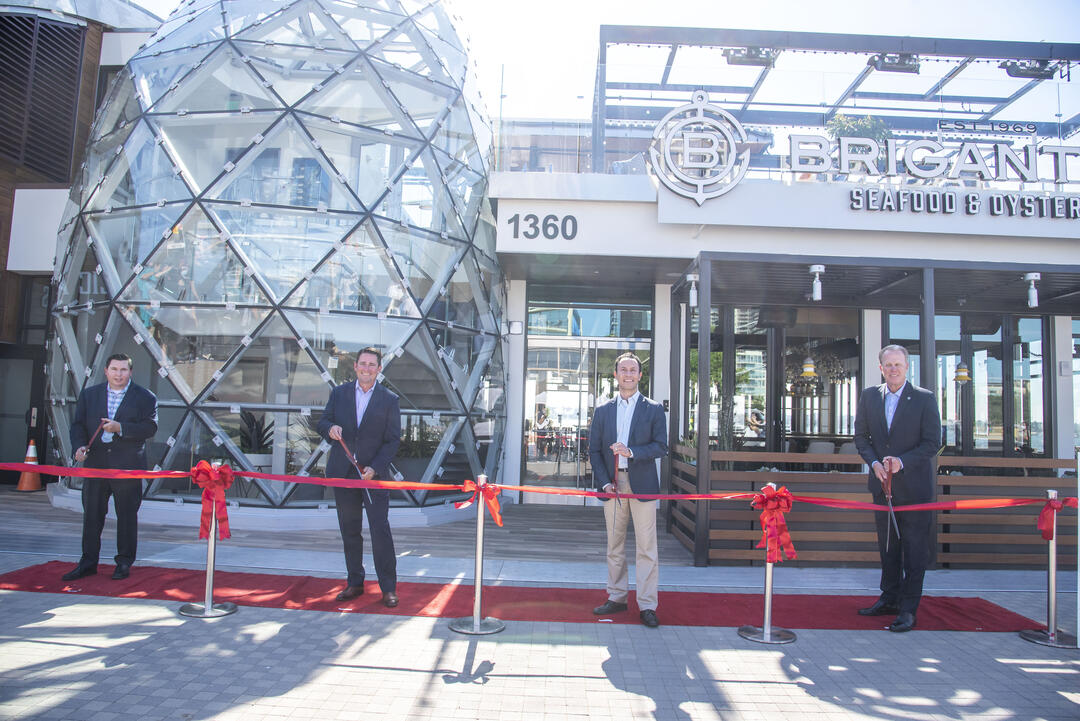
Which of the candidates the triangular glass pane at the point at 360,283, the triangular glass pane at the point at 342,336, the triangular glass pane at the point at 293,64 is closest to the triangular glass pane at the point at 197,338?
the triangular glass pane at the point at 342,336

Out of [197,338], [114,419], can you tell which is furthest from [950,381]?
[114,419]

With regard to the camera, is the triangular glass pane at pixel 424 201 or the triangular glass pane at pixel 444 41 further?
the triangular glass pane at pixel 444 41

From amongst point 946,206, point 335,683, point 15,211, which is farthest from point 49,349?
point 946,206

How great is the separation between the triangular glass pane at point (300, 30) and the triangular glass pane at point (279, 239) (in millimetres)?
2528

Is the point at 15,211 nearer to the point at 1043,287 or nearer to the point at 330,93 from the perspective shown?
the point at 330,93

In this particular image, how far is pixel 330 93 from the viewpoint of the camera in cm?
860

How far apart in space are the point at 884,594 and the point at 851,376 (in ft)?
19.7

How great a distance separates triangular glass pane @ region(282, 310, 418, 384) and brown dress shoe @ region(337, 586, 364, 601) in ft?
11.1

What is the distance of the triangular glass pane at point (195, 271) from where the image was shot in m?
7.80

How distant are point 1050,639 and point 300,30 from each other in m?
10.2

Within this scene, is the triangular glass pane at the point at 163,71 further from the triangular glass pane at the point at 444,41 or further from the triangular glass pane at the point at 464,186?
the triangular glass pane at the point at 464,186

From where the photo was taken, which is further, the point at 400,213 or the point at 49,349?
the point at 49,349

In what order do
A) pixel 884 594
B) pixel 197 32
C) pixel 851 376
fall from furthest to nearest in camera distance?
pixel 851 376 < pixel 197 32 < pixel 884 594

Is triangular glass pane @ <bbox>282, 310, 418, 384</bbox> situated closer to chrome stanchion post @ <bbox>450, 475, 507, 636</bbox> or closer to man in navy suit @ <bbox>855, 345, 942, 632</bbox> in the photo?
chrome stanchion post @ <bbox>450, 475, 507, 636</bbox>
